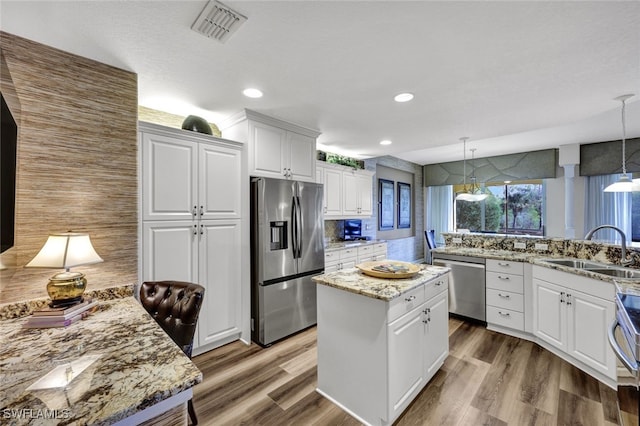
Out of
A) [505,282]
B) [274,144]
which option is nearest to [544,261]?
[505,282]

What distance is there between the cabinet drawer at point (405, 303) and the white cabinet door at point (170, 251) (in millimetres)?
1837

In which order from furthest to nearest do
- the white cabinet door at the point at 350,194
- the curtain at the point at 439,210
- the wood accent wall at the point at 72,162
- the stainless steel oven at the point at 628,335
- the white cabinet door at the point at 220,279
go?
the curtain at the point at 439,210, the white cabinet door at the point at 350,194, the white cabinet door at the point at 220,279, the wood accent wall at the point at 72,162, the stainless steel oven at the point at 628,335

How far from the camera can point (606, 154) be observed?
469 cm

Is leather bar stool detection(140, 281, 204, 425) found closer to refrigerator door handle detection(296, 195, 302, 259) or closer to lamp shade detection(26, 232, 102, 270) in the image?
lamp shade detection(26, 232, 102, 270)

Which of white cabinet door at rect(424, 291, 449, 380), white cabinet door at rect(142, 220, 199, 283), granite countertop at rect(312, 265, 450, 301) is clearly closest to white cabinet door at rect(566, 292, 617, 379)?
white cabinet door at rect(424, 291, 449, 380)

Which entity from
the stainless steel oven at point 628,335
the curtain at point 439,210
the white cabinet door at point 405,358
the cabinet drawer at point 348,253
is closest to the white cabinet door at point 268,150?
the cabinet drawer at point 348,253

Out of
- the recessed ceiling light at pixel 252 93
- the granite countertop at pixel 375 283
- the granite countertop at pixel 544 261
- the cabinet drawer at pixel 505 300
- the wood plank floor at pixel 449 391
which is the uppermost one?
the recessed ceiling light at pixel 252 93

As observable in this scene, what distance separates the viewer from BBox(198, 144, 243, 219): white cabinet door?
2590 mm

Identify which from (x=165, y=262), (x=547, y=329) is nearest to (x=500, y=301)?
(x=547, y=329)

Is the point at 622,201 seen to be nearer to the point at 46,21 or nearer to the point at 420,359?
the point at 420,359

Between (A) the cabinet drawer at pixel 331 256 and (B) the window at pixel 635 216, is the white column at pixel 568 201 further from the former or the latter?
(A) the cabinet drawer at pixel 331 256

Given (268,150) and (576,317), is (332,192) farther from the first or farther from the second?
(576,317)

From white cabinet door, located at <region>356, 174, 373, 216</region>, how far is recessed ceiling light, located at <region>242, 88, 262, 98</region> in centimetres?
247

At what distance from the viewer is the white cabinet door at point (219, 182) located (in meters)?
2.59
